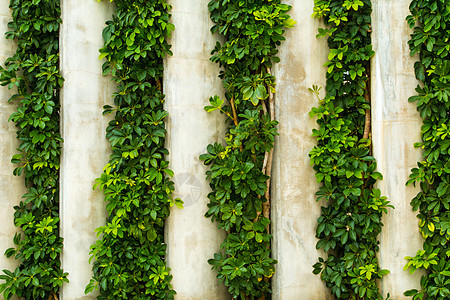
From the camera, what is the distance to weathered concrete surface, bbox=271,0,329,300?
3191 millimetres

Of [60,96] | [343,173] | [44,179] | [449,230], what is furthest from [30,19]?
[449,230]

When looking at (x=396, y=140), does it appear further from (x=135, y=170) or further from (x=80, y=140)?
(x=80, y=140)

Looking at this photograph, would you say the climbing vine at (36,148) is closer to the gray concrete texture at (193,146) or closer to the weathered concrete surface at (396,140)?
the gray concrete texture at (193,146)

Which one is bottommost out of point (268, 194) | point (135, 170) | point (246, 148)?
point (268, 194)

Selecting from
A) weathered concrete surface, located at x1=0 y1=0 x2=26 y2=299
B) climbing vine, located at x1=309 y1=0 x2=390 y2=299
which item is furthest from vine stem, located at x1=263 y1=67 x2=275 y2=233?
weathered concrete surface, located at x1=0 y1=0 x2=26 y2=299

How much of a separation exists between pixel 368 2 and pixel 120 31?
5.86 ft

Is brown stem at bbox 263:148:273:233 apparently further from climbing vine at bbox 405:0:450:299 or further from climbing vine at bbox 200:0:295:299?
climbing vine at bbox 405:0:450:299

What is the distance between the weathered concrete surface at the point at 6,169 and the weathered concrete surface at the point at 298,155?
1.93m

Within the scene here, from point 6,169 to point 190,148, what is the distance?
1.37 m

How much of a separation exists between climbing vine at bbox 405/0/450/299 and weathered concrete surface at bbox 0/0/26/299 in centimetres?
286

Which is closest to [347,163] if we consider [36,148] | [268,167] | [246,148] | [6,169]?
[268,167]

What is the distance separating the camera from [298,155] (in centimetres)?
321

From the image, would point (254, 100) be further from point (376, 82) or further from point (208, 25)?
point (376, 82)

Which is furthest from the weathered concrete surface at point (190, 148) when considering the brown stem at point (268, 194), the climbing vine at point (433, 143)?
the climbing vine at point (433, 143)
